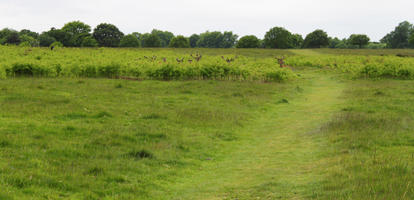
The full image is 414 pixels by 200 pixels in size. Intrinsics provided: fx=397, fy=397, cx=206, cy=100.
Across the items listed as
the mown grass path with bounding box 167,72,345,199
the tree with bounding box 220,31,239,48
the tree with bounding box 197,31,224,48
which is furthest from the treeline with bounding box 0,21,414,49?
the mown grass path with bounding box 167,72,345,199

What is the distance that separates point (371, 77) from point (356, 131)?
85.5ft

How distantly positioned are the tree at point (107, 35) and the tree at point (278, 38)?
44.2 meters

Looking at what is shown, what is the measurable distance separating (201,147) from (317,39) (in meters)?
116

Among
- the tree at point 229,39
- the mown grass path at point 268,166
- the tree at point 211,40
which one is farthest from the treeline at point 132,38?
the mown grass path at point 268,166

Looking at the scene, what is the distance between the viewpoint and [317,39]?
399ft

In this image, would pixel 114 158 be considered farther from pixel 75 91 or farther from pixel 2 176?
pixel 75 91

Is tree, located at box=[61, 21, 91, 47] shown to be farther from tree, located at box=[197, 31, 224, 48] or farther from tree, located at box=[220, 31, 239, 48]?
tree, located at box=[220, 31, 239, 48]

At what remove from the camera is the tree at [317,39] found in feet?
399

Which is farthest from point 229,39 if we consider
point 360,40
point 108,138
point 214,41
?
point 108,138

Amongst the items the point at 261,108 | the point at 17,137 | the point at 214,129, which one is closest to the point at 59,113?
the point at 17,137

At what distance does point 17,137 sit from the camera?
11.3 metres

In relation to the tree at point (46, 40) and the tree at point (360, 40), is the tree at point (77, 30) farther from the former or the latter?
the tree at point (360, 40)

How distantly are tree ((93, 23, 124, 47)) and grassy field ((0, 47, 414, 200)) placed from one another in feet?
304

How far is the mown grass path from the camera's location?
27.3 feet
